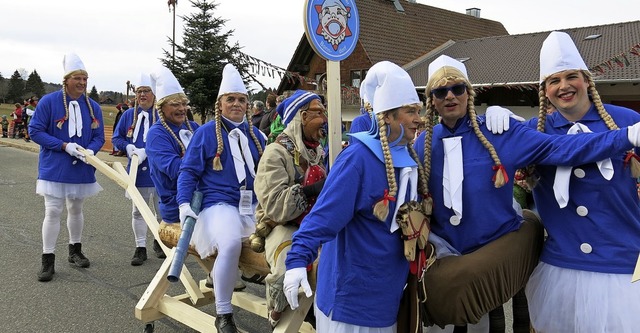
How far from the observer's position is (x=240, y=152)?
364 centimetres

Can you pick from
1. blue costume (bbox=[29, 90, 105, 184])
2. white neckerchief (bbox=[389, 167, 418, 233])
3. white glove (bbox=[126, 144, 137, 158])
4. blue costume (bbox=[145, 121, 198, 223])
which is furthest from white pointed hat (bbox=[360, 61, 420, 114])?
white glove (bbox=[126, 144, 137, 158])

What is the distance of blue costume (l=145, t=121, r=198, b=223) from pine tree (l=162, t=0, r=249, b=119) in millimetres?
18448

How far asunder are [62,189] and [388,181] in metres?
4.18

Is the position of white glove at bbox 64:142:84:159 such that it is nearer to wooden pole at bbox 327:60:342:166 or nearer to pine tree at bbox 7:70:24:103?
wooden pole at bbox 327:60:342:166

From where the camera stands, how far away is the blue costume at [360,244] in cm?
207

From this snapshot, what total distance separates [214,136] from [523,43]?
20468mm

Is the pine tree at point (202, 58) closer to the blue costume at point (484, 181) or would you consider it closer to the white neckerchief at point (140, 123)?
the white neckerchief at point (140, 123)

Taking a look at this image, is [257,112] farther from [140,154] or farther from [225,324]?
[225,324]

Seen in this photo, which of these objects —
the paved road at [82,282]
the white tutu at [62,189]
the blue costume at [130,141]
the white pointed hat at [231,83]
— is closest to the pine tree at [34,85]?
the paved road at [82,282]

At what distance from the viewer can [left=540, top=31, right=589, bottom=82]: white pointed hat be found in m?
2.28

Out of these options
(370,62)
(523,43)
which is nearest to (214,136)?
(370,62)

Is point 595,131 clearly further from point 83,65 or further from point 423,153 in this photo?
point 83,65

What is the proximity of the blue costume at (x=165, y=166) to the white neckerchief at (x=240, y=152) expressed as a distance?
727mm

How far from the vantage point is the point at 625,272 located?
2.10 meters
